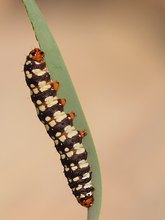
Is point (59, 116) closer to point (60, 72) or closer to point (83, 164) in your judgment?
point (83, 164)

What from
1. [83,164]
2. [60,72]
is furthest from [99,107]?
[60,72]

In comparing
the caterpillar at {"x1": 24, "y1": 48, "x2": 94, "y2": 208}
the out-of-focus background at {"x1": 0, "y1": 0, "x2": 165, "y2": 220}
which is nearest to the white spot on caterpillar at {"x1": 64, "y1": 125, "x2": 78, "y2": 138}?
the caterpillar at {"x1": 24, "y1": 48, "x2": 94, "y2": 208}

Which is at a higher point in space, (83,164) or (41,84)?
(41,84)

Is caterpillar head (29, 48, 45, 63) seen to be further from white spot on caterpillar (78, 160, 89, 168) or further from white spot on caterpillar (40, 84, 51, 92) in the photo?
white spot on caterpillar (78, 160, 89, 168)

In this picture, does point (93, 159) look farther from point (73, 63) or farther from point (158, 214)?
point (73, 63)

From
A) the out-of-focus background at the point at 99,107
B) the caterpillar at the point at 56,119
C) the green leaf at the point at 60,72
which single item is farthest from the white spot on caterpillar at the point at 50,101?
the out-of-focus background at the point at 99,107

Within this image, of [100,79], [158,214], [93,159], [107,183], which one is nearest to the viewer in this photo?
[93,159]

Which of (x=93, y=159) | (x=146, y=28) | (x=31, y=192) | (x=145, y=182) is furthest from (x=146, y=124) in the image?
(x=93, y=159)
